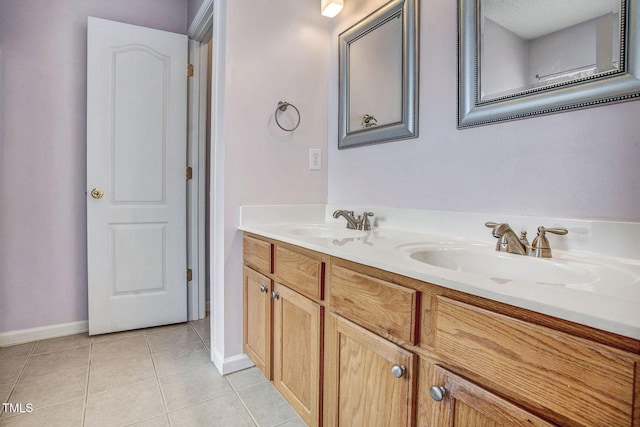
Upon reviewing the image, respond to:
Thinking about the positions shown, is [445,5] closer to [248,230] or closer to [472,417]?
[248,230]

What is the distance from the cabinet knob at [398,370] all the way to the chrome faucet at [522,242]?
489 mm

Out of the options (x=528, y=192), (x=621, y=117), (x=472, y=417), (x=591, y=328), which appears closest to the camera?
(x=591, y=328)

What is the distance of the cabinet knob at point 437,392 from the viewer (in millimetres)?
710

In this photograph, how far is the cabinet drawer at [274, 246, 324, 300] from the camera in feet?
3.70

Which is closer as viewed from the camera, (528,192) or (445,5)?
(528,192)

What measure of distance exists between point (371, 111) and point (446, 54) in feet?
1.45

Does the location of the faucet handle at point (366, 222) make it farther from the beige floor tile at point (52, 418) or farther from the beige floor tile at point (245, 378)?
the beige floor tile at point (52, 418)

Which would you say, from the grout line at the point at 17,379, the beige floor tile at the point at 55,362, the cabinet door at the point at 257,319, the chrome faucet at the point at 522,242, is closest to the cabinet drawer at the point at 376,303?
the chrome faucet at the point at 522,242

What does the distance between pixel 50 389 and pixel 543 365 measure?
199 centimetres

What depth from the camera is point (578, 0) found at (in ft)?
3.17

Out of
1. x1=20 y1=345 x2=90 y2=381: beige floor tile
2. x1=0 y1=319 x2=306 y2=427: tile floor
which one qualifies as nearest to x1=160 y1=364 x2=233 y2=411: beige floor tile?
x1=0 y1=319 x2=306 y2=427: tile floor

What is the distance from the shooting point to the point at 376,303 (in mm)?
886

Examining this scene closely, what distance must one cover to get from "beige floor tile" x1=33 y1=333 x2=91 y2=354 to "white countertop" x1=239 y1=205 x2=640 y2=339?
142 cm

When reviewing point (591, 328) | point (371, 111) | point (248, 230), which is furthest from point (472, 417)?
point (371, 111)
